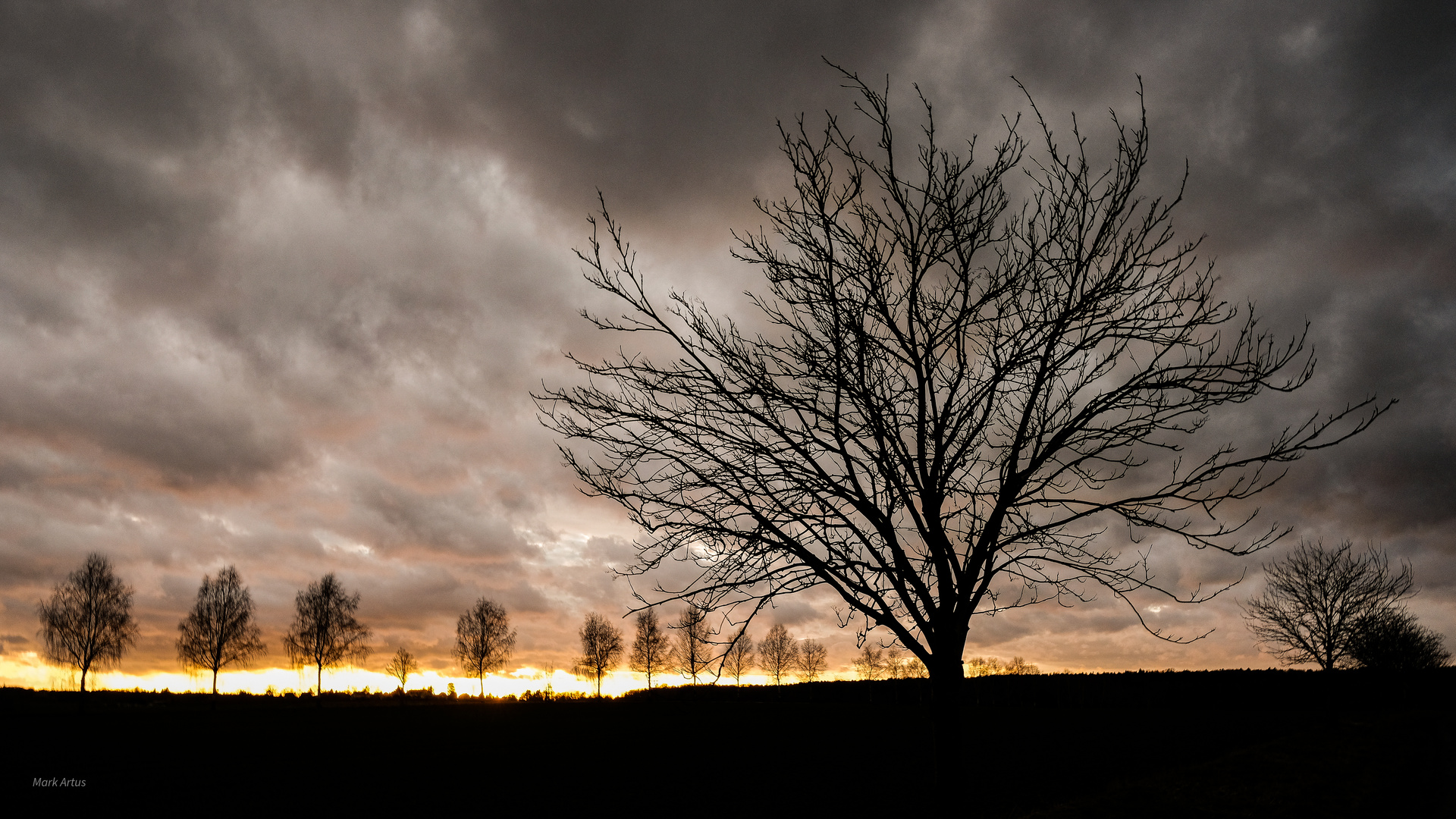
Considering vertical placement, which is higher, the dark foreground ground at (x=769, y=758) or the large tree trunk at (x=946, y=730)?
the large tree trunk at (x=946, y=730)

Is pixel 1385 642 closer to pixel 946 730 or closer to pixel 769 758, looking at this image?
pixel 769 758

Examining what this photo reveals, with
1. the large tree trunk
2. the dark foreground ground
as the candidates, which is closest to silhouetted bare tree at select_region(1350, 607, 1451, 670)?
the dark foreground ground

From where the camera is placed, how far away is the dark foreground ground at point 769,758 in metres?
15.9

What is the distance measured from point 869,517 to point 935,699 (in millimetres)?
1391

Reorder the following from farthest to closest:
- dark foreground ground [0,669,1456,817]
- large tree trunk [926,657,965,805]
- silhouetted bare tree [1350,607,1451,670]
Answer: silhouetted bare tree [1350,607,1451,670]
dark foreground ground [0,669,1456,817]
large tree trunk [926,657,965,805]

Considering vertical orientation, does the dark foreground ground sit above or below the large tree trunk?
below

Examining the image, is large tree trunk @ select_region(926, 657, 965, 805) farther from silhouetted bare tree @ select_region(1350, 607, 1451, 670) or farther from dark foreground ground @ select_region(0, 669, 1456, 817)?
silhouetted bare tree @ select_region(1350, 607, 1451, 670)

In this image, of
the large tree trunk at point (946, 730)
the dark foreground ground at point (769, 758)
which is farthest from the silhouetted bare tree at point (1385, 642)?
the large tree trunk at point (946, 730)

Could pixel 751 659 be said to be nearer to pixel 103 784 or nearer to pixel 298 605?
pixel 298 605

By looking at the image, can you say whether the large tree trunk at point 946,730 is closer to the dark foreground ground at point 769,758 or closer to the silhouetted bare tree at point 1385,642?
the dark foreground ground at point 769,758

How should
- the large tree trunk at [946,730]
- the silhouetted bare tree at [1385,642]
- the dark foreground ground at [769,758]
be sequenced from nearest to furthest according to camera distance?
1. the large tree trunk at [946,730]
2. the dark foreground ground at [769,758]
3. the silhouetted bare tree at [1385,642]

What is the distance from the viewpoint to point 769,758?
27969 millimetres

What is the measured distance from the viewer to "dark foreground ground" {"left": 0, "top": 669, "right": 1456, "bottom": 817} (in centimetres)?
1591

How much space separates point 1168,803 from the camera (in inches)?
504
